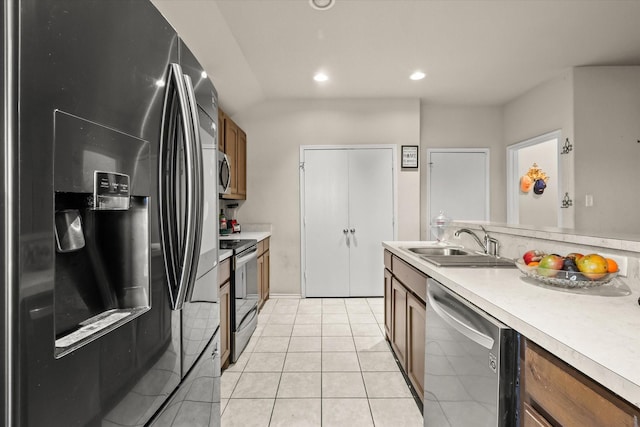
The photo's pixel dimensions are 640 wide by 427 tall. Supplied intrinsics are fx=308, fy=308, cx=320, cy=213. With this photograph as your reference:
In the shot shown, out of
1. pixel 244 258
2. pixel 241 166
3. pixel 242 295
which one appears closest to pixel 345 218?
pixel 241 166

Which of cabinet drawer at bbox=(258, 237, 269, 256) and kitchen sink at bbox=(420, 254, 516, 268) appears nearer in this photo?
kitchen sink at bbox=(420, 254, 516, 268)

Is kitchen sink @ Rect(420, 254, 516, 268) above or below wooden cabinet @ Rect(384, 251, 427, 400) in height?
above

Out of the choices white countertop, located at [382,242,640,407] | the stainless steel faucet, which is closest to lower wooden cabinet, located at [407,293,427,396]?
white countertop, located at [382,242,640,407]

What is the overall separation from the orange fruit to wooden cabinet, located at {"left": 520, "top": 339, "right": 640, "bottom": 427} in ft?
1.47

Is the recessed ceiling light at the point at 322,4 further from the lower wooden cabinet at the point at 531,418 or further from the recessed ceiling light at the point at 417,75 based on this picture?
the lower wooden cabinet at the point at 531,418

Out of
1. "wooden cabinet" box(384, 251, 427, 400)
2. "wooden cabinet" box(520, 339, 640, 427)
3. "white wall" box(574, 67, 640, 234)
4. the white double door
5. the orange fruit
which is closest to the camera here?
→ "wooden cabinet" box(520, 339, 640, 427)

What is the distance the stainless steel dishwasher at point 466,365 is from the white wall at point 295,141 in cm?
283

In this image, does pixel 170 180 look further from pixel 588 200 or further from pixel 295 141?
pixel 588 200

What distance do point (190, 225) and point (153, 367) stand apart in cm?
39

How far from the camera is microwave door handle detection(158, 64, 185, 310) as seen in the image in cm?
86

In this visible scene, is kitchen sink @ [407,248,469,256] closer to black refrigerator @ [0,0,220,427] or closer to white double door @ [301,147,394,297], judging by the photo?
black refrigerator @ [0,0,220,427]

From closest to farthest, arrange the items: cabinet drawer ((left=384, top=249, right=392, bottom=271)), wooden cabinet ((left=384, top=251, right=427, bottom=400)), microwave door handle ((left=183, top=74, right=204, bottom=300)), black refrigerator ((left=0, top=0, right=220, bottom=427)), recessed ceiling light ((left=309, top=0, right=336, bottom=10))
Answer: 1. black refrigerator ((left=0, top=0, right=220, bottom=427))
2. microwave door handle ((left=183, top=74, right=204, bottom=300))
3. wooden cabinet ((left=384, top=251, right=427, bottom=400))
4. recessed ceiling light ((left=309, top=0, right=336, bottom=10))
5. cabinet drawer ((left=384, top=249, right=392, bottom=271))

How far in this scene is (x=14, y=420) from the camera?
0.48 meters

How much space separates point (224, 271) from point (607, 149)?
413 cm
